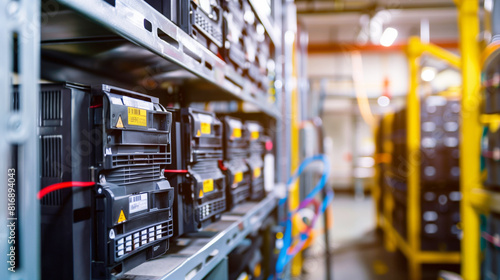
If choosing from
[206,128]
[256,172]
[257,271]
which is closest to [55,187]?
[206,128]

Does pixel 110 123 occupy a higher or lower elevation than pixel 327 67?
lower

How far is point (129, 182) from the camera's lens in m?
0.73

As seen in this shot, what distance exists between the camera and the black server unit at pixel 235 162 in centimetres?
133

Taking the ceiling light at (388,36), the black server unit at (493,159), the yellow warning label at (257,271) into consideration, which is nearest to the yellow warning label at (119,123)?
the yellow warning label at (257,271)

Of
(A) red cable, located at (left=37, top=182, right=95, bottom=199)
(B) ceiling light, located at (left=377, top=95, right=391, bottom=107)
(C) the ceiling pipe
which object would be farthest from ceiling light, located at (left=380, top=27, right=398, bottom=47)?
(A) red cable, located at (left=37, top=182, right=95, bottom=199)

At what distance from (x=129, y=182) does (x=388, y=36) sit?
652 centimetres

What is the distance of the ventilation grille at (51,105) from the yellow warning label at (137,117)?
0.40ft

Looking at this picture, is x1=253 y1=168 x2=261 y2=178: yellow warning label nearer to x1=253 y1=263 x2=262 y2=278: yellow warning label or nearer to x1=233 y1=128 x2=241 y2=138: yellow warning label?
x1=233 y1=128 x2=241 y2=138: yellow warning label

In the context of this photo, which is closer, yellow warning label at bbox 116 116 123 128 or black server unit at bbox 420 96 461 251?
yellow warning label at bbox 116 116 123 128

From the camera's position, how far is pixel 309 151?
11.7 feet

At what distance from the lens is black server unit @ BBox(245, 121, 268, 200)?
5.33 feet

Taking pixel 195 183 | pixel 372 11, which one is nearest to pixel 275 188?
pixel 195 183

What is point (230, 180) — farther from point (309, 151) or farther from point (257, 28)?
point (309, 151)

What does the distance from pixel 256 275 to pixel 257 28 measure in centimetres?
115
